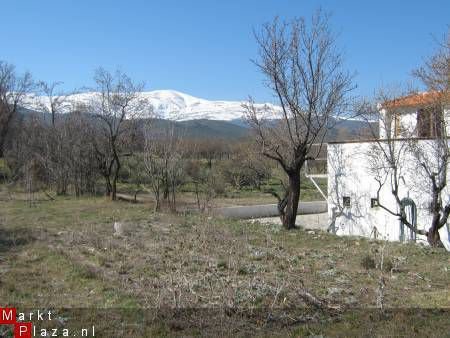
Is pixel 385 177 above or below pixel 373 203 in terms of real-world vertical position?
above

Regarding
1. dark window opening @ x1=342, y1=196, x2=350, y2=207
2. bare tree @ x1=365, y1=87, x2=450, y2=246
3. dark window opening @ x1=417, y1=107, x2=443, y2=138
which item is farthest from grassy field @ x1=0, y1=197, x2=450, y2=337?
dark window opening @ x1=417, y1=107, x2=443, y2=138

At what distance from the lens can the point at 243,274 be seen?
331 inches

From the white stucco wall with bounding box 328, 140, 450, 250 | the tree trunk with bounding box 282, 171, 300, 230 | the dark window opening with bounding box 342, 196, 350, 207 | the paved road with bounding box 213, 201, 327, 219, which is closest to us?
the white stucco wall with bounding box 328, 140, 450, 250

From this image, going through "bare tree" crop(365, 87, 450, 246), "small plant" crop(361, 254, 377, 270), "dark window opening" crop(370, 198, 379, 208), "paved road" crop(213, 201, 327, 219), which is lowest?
"paved road" crop(213, 201, 327, 219)

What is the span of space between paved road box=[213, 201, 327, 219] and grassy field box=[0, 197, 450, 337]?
9.67 metres

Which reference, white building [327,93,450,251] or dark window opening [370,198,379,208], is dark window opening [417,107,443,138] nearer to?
white building [327,93,450,251]

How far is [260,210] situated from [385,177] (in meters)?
11.5

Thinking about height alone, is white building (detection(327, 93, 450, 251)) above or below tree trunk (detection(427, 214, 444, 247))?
above

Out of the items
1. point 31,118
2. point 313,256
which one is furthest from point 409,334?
point 31,118

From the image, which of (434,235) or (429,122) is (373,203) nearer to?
(434,235)

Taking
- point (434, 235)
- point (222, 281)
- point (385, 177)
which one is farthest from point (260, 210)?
point (222, 281)

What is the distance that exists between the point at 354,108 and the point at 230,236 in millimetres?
7417

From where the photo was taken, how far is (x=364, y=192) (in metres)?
17.3

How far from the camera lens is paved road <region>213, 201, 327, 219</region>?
79.8 feet
